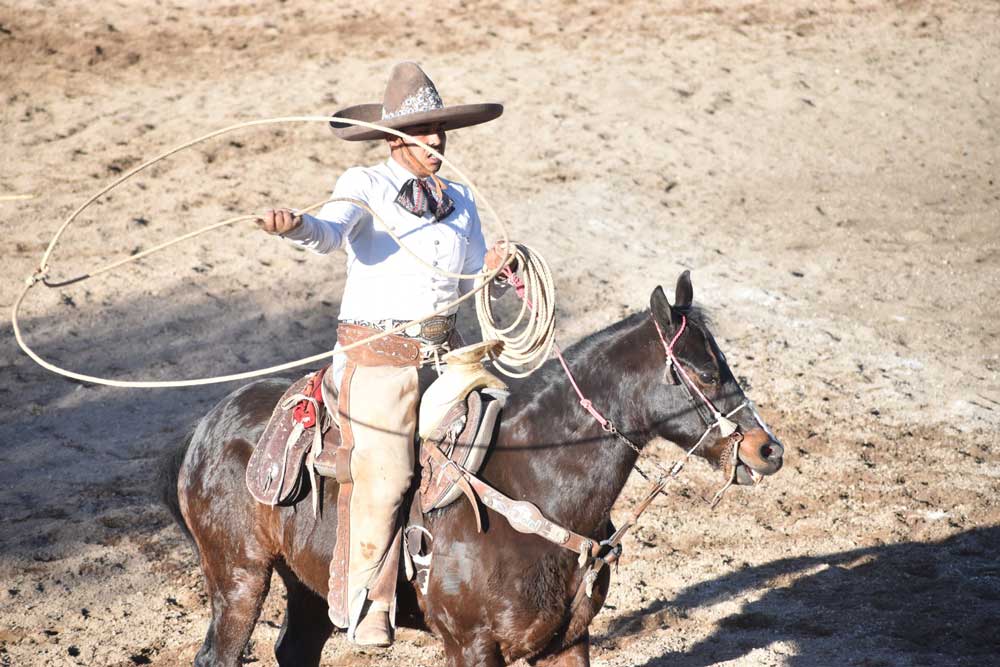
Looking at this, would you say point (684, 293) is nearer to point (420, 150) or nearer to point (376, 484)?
point (420, 150)

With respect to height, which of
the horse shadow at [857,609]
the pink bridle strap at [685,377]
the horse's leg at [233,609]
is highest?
the pink bridle strap at [685,377]

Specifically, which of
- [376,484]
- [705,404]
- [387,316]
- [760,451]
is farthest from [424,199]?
[760,451]

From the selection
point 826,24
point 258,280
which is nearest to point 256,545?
point 258,280

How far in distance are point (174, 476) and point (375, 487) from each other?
1.50m

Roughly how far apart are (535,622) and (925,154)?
1106cm

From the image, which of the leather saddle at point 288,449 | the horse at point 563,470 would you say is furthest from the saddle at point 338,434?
the horse at point 563,470

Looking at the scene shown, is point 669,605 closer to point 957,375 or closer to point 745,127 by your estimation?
point 957,375

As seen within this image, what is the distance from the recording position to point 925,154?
13477mm

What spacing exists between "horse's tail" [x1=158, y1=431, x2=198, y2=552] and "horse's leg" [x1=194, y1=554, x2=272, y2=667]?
42 cm

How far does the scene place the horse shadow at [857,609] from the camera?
5.78 m

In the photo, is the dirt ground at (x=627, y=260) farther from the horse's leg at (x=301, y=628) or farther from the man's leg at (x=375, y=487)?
the man's leg at (x=375, y=487)

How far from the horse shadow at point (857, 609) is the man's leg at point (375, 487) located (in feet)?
6.72

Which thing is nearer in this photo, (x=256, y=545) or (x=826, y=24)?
(x=256, y=545)

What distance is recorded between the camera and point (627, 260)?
37.1ft
